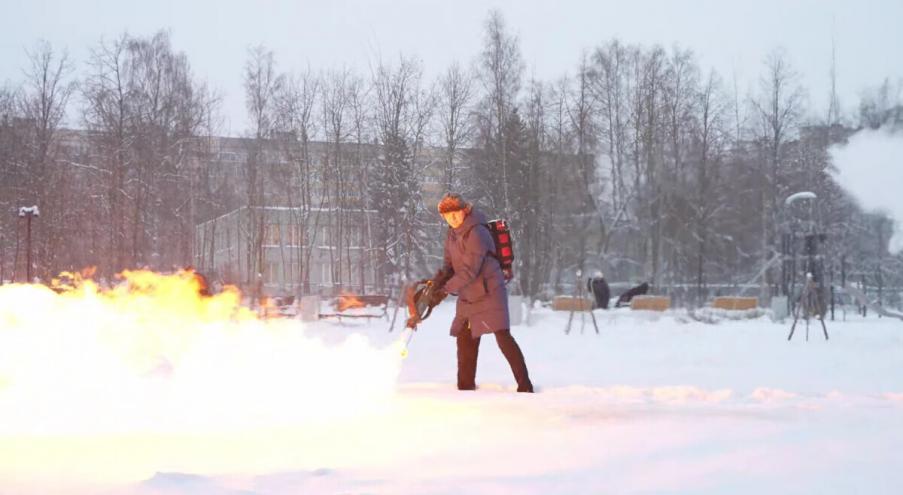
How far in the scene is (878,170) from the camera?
20969mm

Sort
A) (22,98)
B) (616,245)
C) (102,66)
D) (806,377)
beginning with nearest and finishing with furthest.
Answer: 1. (806,377)
2. (102,66)
3. (22,98)
4. (616,245)

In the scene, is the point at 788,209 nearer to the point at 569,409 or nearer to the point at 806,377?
the point at 806,377

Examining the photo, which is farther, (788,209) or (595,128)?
(595,128)

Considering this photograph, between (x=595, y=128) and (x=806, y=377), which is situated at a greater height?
(x=595, y=128)

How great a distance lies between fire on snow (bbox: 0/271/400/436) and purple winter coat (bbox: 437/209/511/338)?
35.7 inches

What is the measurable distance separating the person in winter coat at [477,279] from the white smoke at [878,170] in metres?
14.7

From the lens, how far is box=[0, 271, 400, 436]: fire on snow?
7309 millimetres

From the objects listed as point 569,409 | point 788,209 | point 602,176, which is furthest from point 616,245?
point 569,409

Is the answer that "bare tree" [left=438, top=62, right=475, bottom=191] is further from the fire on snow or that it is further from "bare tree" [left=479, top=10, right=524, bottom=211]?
the fire on snow

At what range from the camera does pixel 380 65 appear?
47438mm

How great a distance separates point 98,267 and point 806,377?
4303cm

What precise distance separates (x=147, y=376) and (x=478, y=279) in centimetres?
432

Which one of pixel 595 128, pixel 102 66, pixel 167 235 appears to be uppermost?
pixel 102 66

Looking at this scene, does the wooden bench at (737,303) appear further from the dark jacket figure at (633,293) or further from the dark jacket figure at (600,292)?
the dark jacket figure at (633,293)
